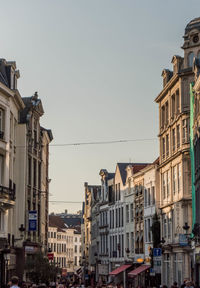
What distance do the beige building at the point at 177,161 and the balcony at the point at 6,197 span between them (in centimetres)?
1200

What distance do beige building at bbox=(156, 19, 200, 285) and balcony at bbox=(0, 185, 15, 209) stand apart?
473 inches

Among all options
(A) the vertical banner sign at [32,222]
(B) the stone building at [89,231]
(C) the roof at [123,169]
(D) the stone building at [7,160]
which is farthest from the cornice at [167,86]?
(B) the stone building at [89,231]

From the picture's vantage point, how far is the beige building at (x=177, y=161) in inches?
1935

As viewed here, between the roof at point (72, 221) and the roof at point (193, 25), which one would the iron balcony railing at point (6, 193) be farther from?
the roof at point (72, 221)

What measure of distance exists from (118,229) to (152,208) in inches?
742

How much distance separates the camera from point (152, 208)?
61000mm

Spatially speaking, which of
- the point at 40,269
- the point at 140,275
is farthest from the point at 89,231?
the point at 40,269

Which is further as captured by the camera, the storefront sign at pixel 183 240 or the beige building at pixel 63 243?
the beige building at pixel 63 243

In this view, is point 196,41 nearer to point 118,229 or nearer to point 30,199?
point 30,199

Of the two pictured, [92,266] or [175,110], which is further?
[92,266]

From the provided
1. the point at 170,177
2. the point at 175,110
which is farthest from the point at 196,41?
the point at 170,177

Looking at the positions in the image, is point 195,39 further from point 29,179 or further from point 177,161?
point 29,179

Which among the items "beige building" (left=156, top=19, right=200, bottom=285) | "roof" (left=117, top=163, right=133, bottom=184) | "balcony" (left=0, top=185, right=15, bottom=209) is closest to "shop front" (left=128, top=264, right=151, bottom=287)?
"beige building" (left=156, top=19, right=200, bottom=285)

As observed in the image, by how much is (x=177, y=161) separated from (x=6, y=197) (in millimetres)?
15119
